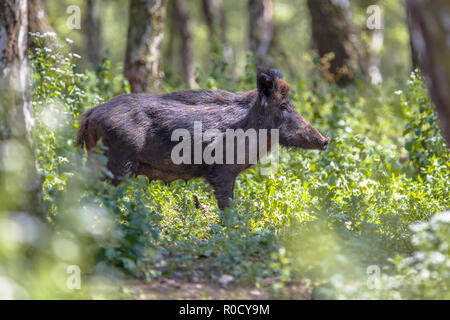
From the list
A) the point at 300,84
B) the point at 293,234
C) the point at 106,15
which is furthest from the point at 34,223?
the point at 106,15

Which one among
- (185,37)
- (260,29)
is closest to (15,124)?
(260,29)

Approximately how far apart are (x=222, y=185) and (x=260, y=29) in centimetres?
988

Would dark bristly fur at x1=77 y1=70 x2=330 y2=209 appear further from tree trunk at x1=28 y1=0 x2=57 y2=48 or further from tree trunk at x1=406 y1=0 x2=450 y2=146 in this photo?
tree trunk at x1=28 y1=0 x2=57 y2=48

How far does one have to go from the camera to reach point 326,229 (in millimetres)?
5883

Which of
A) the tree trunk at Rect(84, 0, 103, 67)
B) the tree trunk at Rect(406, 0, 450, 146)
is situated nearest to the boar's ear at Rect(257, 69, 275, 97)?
the tree trunk at Rect(406, 0, 450, 146)

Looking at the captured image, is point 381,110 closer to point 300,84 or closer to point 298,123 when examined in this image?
point 300,84

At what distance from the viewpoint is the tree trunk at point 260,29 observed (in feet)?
54.3

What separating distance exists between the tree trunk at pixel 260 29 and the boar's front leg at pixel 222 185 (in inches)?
365

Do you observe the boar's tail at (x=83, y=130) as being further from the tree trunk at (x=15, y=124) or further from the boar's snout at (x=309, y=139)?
the boar's snout at (x=309, y=139)

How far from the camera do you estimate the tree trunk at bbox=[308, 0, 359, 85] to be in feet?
46.7

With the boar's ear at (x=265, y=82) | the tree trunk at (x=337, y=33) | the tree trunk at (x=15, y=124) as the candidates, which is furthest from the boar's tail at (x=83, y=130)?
the tree trunk at (x=337, y=33)

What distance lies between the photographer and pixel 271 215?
725 centimetres
